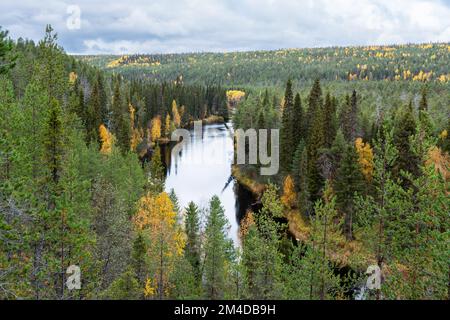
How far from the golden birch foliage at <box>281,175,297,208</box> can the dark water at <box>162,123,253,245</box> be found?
6086 millimetres

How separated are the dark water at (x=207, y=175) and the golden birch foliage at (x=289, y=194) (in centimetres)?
609

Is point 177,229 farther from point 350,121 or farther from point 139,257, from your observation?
point 350,121

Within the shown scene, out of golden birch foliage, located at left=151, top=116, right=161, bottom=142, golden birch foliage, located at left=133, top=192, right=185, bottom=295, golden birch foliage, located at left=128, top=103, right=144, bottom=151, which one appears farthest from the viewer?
golden birch foliage, located at left=151, top=116, right=161, bottom=142

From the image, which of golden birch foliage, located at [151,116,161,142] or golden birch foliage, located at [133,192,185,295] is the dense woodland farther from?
golden birch foliage, located at [151,116,161,142]

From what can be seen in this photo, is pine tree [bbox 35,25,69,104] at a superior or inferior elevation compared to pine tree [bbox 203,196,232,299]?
superior

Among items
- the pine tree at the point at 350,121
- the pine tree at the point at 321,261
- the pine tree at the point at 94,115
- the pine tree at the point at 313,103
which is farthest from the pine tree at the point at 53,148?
the pine tree at the point at 350,121

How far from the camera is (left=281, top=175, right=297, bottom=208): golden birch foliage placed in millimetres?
54484

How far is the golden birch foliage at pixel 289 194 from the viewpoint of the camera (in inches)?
2145

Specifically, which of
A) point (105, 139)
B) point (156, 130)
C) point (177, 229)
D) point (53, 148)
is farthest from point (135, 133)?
point (53, 148)

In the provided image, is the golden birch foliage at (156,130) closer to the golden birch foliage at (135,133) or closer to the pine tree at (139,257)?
the golden birch foliage at (135,133)

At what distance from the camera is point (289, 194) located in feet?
180

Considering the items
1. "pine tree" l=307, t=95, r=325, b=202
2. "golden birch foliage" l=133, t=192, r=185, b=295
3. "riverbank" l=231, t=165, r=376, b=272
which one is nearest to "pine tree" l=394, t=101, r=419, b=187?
"riverbank" l=231, t=165, r=376, b=272
